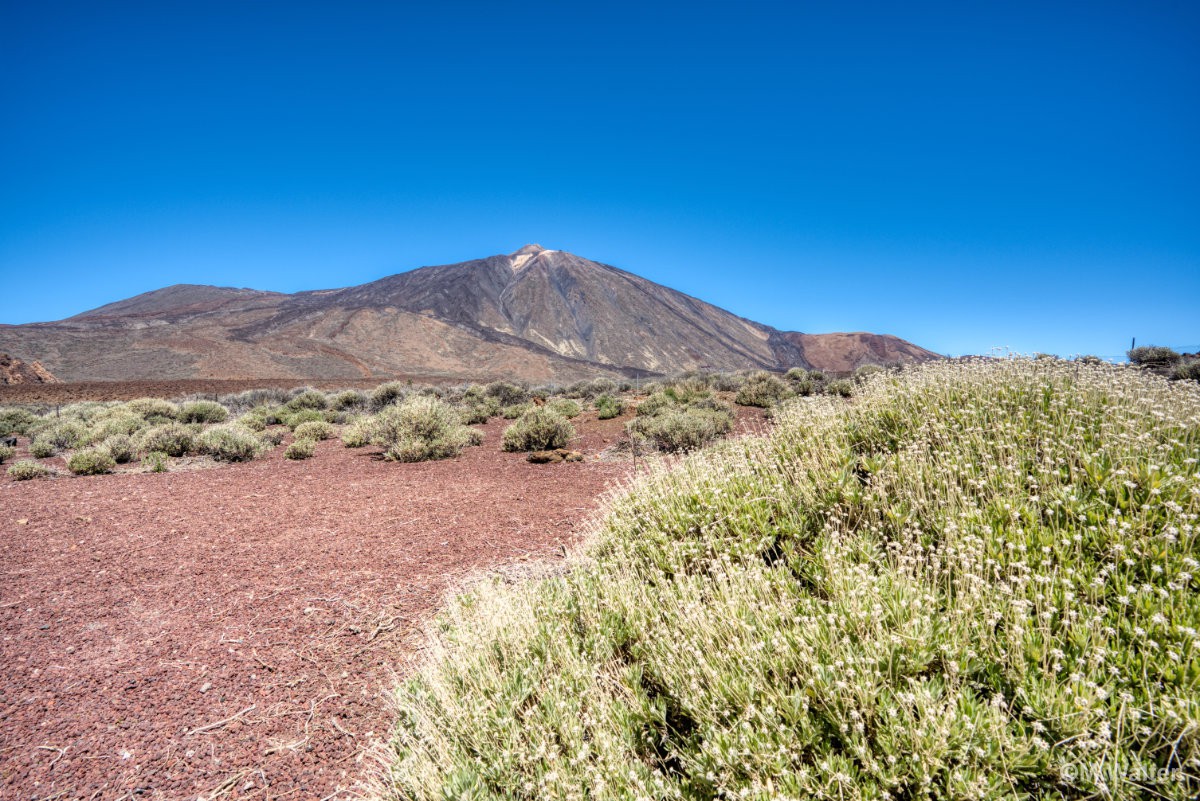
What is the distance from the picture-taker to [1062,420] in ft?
11.1

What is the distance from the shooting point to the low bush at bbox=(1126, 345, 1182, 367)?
18522mm

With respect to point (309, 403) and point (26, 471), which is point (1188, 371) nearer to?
point (26, 471)

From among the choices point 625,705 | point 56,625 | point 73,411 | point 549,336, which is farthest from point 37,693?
point 549,336

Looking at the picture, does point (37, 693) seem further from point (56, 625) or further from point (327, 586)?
point (327, 586)

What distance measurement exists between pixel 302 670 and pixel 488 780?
2.03 meters

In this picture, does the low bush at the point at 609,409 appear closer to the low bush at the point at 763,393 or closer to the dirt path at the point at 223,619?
the low bush at the point at 763,393

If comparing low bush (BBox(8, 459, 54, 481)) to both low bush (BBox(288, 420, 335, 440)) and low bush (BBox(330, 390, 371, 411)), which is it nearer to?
low bush (BBox(288, 420, 335, 440))

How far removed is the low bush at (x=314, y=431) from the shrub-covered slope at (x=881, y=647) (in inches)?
489

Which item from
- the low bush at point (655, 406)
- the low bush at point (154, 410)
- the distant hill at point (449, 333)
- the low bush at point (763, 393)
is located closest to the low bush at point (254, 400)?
the low bush at point (154, 410)

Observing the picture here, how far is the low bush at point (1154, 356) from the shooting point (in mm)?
18522

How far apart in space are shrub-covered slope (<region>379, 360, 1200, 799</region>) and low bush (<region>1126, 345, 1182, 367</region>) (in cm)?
2167

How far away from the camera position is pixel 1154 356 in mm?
19375

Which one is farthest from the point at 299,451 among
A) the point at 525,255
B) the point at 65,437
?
the point at 525,255

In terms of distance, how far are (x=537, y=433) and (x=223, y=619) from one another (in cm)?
782
